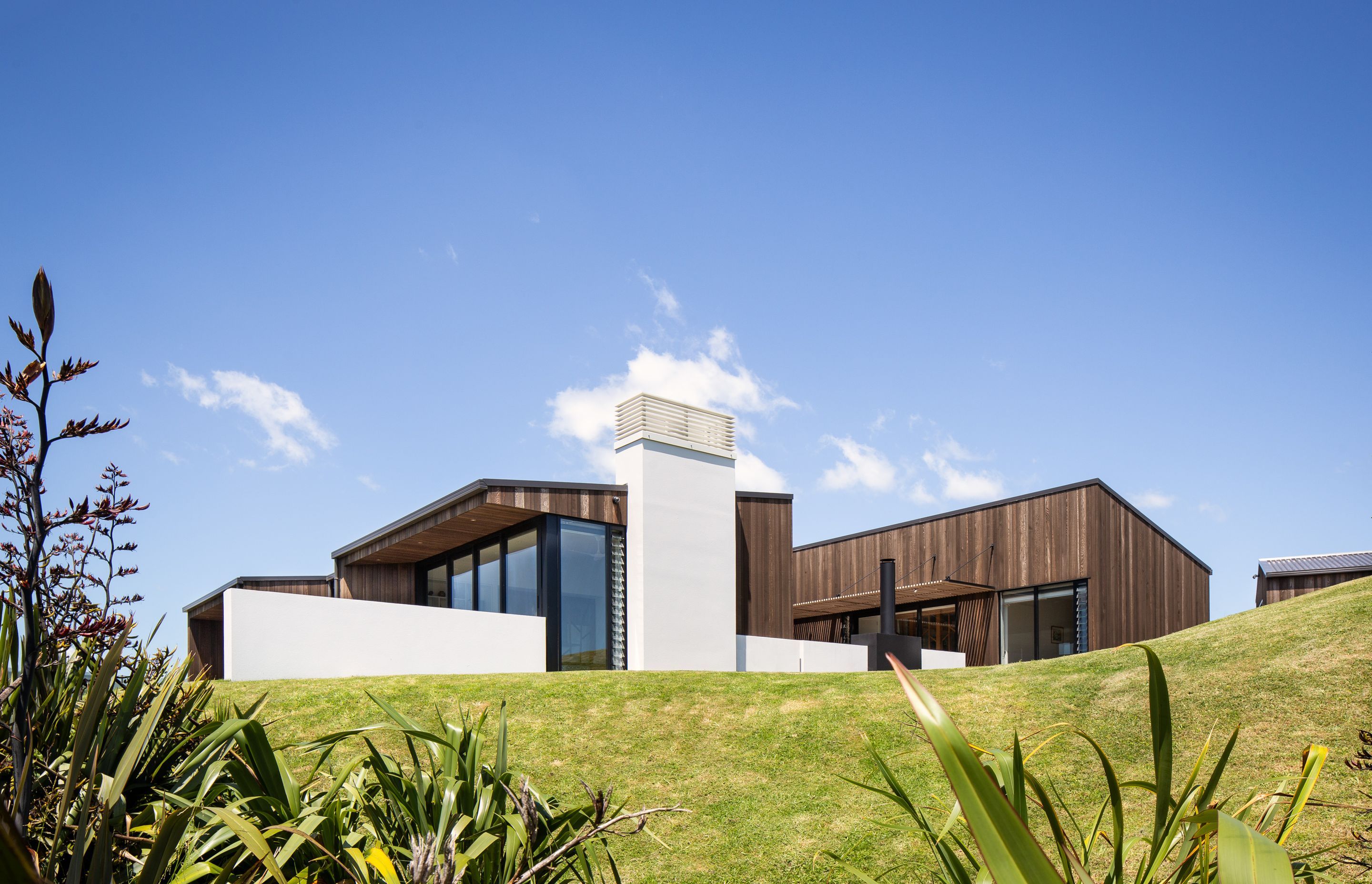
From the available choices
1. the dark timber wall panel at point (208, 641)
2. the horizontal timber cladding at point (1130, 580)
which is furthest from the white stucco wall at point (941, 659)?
the dark timber wall panel at point (208, 641)

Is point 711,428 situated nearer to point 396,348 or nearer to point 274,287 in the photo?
point 396,348

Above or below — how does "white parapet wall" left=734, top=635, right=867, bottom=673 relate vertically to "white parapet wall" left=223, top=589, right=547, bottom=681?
below

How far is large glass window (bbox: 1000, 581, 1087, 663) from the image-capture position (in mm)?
19344

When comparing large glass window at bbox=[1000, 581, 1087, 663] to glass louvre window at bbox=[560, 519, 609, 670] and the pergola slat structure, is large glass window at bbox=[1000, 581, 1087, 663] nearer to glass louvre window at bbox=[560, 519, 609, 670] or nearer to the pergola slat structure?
the pergola slat structure

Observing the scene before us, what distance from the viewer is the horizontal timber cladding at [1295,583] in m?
24.9

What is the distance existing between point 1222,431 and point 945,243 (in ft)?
14.7

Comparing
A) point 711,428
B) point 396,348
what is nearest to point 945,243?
point 711,428

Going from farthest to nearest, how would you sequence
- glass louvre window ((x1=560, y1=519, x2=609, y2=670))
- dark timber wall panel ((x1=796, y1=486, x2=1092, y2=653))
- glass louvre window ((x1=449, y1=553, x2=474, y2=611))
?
dark timber wall panel ((x1=796, y1=486, x2=1092, y2=653))
glass louvre window ((x1=449, y1=553, x2=474, y2=611))
glass louvre window ((x1=560, y1=519, x2=609, y2=670))

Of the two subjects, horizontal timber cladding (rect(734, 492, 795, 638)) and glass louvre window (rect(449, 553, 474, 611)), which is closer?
horizontal timber cladding (rect(734, 492, 795, 638))

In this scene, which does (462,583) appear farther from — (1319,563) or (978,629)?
(1319,563)

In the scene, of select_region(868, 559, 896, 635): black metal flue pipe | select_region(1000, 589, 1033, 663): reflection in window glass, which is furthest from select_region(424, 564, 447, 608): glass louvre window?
select_region(1000, 589, 1033, 663): reflection in window glass

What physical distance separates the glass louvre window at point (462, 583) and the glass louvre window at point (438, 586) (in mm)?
278

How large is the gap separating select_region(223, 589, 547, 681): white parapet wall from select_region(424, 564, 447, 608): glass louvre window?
563 centimetres

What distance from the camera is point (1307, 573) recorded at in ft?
82.6
